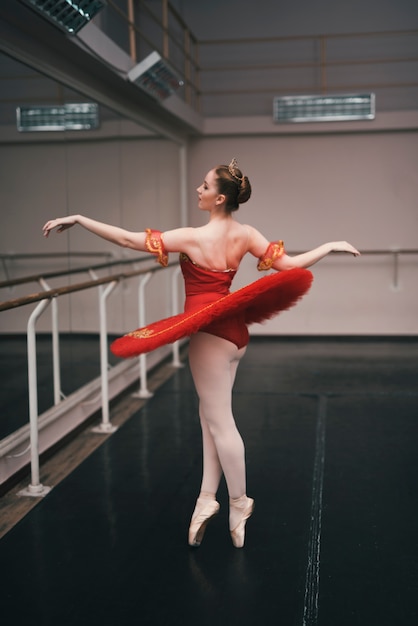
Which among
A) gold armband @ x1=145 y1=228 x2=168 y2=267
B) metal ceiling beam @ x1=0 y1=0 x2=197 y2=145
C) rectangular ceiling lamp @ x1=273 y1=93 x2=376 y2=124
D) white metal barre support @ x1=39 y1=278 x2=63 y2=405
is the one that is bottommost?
white metal barre support @ x1=39 y1=278 x2=63 y2=405

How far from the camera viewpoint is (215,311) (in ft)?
8.17

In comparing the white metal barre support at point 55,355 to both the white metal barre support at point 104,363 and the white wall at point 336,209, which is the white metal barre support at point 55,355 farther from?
the white wall at point 336,209

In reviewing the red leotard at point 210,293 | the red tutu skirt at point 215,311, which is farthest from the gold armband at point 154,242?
the red tutu skirt at point 215,311

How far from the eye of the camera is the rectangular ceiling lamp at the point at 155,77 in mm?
4840

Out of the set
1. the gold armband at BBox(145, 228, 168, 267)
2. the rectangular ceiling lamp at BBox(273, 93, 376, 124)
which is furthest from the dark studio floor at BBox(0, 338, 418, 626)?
the rectangular ceiling lamp at BBox(273, 93, 376, 124)

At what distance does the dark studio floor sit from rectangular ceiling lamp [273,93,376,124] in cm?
342

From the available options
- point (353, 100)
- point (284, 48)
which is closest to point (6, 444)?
point (353, 100)

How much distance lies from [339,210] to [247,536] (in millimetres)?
5692

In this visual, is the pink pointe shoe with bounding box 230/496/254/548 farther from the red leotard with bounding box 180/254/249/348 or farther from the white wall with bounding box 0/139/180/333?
the white wall with bounding box 0/139/180/333

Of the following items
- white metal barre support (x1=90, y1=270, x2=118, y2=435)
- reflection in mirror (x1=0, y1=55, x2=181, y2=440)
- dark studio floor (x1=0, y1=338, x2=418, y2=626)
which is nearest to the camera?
dark studio floor (x1=0, y1=338, x2=418, y2=626)

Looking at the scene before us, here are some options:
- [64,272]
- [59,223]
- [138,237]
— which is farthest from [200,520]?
[64,272]

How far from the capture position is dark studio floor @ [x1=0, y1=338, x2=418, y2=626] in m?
2.36

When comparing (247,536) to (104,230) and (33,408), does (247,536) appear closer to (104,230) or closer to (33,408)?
(33,408)

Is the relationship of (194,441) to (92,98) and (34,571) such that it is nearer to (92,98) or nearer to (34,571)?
(34,571)
